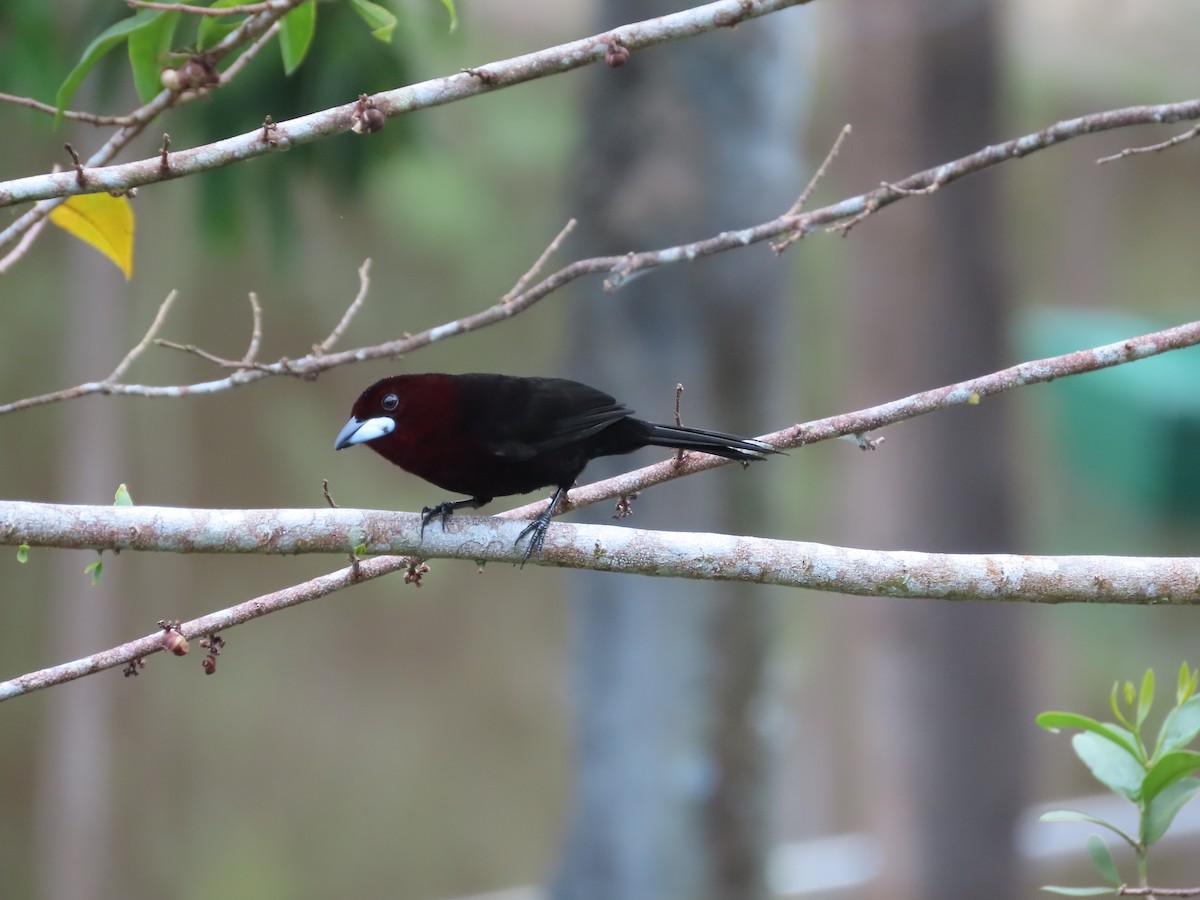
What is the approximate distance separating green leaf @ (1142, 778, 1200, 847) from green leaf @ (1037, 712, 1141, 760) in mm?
73

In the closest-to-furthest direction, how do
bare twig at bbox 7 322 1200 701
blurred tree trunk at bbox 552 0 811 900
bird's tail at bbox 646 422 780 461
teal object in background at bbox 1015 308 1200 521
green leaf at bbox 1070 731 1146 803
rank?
bare twig at bbox 7 322 1200 701 → green leaf at bbox 1070 731 1146 803 → bird's tail at bbox 646 422 780 461 → blurred tree trunk at bbox 552 0 811 900 → teal object in background at bbox 1015 308 1200 521

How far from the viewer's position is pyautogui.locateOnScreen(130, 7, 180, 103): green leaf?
2.07m

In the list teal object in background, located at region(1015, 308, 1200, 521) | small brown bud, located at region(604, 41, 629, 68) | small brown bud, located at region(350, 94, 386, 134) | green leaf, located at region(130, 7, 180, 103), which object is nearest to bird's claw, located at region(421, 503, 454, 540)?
small brown bud, located at region(350, 94, 386, 134)

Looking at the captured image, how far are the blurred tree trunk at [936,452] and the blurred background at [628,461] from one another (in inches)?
0.7

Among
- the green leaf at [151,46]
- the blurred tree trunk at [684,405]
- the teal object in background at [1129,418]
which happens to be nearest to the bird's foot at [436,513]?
the green leaf at [151,46]

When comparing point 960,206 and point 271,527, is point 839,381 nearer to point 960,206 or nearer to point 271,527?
point 960,206

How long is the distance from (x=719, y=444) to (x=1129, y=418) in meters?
5.71

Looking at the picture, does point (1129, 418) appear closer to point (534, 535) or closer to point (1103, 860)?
point (1103, 860)

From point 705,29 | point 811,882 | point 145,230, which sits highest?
point 145,230

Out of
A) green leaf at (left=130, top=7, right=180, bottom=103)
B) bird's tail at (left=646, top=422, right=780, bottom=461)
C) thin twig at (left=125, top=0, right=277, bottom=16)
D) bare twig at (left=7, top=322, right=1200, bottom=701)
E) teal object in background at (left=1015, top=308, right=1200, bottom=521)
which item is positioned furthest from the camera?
teal object in background at (left=1015, top=308, right=1200, bottom=521)

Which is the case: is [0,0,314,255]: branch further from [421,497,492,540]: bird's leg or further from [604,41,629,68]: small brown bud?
[421,497,492,540]: bird's leg

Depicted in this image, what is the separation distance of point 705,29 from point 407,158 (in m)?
2.61

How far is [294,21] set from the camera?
7.05 feet

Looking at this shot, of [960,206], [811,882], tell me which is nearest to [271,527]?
[960,206]
